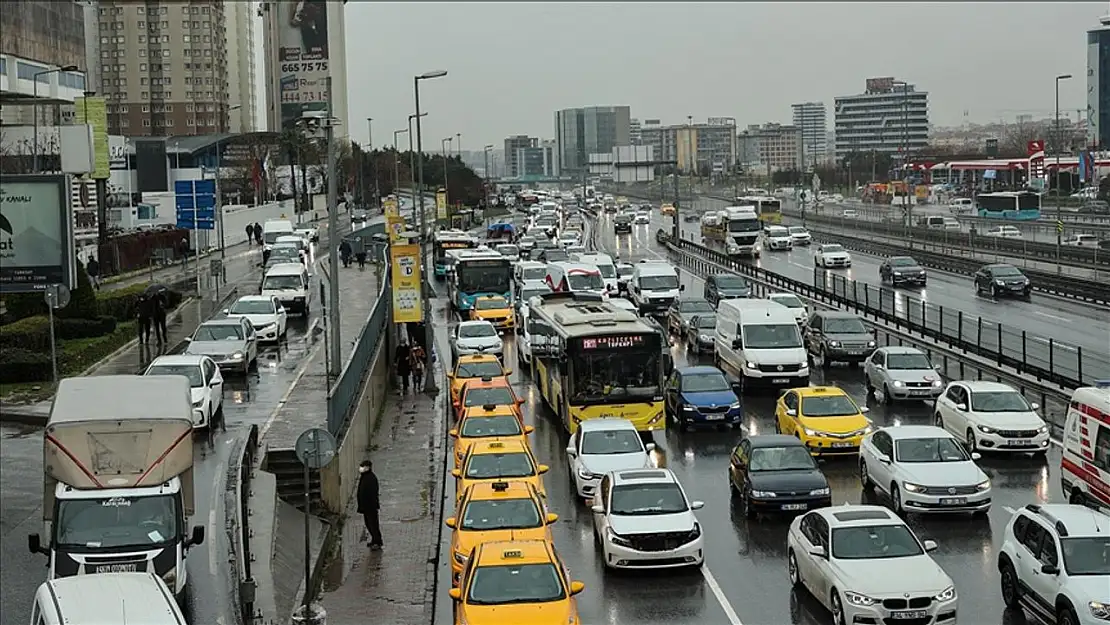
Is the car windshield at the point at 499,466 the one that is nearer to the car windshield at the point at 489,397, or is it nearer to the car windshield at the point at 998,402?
the car windshield at the point at 489,397

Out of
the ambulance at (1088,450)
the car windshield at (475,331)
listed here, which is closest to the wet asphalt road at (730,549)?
the ambulance at (1088,450)

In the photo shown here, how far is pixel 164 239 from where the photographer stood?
253 ft

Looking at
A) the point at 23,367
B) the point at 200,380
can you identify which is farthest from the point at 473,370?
the point at 23,367

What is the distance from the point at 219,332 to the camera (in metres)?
37.7

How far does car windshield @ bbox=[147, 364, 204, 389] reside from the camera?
3020 centimetres

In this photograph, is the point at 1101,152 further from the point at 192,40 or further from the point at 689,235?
the point at 192,40

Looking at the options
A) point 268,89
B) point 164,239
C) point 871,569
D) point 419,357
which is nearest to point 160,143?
point 164,239

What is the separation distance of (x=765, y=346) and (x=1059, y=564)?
66.1ft

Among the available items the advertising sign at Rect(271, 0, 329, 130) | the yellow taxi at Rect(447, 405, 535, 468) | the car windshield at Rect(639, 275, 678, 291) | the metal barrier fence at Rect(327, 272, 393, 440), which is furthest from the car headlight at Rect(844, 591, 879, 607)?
the advertising sign at Rect(271, 0, 329, 130)

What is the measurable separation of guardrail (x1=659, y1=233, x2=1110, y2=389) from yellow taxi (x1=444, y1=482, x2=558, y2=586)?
17.2 meters

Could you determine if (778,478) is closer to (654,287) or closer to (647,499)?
(647,499)

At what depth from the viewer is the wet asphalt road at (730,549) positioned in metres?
17.2

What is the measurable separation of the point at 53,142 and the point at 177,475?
6950cm

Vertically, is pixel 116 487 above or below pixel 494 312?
above
